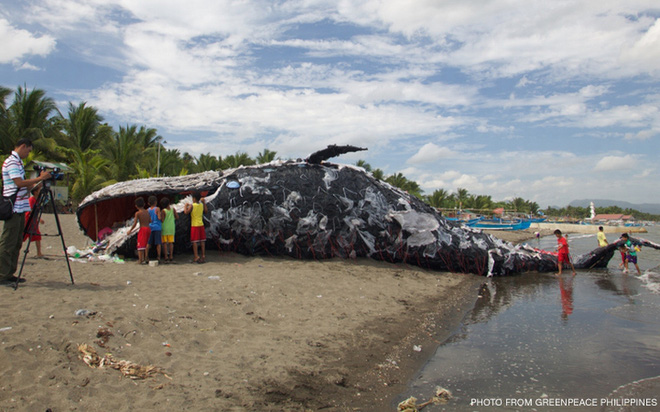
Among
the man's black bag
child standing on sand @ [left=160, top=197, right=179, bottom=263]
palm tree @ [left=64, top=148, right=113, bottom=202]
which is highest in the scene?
palm tree @ [left=64, top=148, right=113, bottom=202]

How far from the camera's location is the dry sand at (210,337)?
12.2 ft

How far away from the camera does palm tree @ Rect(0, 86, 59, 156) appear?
26650 millimetres

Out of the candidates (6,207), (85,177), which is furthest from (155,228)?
(85,177)

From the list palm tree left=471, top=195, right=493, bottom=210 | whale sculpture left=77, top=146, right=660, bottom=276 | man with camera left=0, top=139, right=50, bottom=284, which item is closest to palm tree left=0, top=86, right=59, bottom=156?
whale sculpture left=77, top=146, right=660, bottom=276

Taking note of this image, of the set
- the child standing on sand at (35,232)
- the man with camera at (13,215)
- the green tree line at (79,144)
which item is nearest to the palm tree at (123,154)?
the green tree line at (79,144)

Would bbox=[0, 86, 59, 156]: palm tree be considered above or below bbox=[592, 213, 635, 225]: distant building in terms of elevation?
above

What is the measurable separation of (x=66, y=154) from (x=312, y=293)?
93.7ft

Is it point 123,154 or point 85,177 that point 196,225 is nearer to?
point 85,177

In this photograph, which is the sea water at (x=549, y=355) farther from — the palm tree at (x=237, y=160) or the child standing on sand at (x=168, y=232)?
the palm tree at (x=237, y=160)

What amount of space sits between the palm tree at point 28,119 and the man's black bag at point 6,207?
25329 millimetres

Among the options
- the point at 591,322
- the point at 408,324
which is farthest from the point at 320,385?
the point at 591,322

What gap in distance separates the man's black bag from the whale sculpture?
3.62m

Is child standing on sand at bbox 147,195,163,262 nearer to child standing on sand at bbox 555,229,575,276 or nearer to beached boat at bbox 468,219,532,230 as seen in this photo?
child standing on sand at bbox 555,229,575,276

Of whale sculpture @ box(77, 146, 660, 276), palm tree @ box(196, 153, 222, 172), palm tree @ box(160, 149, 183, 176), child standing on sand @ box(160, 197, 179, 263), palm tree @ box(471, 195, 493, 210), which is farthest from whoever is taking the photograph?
palm tree @ box(471, 195, 493, 210)
